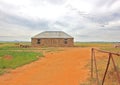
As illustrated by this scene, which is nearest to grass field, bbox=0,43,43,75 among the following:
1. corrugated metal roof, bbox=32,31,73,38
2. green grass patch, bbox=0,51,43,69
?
green grass patch, bbox=0,51,43,69

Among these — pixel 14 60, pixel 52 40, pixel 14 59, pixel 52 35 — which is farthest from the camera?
pixel 52 35

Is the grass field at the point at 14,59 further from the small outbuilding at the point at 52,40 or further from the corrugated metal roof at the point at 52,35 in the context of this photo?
the corrugated metal roof at the point at 52,35

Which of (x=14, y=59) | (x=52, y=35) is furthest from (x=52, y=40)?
(x=14, y=59)

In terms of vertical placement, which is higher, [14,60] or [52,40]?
[52,40]

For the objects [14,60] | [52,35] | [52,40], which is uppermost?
[52,35]

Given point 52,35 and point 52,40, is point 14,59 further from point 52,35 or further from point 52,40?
point 52,35

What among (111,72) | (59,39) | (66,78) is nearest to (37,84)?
(66,78)

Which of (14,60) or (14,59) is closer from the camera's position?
(14,60)

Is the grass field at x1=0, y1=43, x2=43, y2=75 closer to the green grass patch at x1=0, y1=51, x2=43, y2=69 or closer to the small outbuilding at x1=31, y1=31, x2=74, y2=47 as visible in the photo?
the green grass patch at x1=0, y1=51, x2=43, y2=69

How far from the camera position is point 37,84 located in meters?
10.7

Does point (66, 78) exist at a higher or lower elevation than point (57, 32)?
lower

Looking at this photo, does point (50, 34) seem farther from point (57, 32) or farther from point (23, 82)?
point (23, 82)

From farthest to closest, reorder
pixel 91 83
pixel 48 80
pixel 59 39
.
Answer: pixel 59 39
pixel 48 80
pixel 91 83

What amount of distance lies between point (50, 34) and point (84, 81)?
5010 cm
